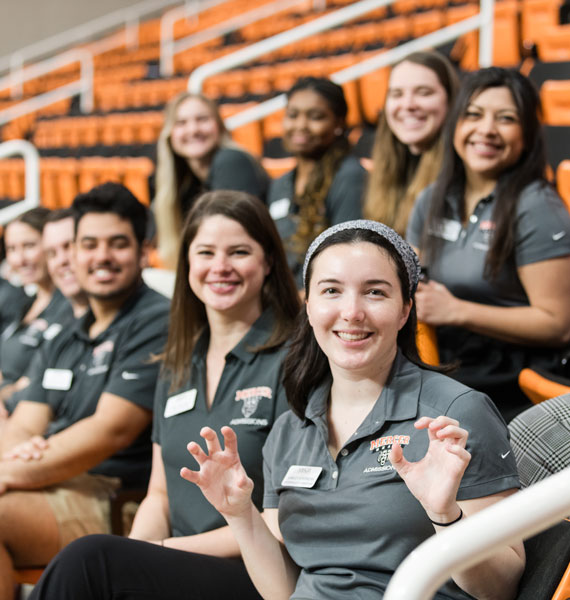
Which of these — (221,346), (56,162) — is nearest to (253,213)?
(221,346)

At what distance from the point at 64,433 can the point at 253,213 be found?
2.42ft

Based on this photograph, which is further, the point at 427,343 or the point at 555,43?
the point at 555,43

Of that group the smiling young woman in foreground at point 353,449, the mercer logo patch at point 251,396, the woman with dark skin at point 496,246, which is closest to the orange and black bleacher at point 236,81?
the woman with dark skin at point 496,246

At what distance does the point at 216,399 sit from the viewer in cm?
186

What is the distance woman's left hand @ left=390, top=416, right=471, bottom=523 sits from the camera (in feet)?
3.65

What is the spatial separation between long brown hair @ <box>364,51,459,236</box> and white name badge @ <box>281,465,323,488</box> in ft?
3.82

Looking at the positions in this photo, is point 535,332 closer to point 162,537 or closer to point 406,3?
point 162,537

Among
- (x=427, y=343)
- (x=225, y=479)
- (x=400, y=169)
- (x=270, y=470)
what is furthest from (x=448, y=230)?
(x=225, y=479)

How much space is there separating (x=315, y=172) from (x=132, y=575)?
1.58m

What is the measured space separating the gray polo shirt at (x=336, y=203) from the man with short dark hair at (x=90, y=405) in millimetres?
519

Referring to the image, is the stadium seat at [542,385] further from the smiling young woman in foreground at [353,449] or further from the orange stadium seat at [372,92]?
the orange stadium seat at [372,92]

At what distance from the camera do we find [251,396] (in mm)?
1818

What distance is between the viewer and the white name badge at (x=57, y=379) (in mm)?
2378

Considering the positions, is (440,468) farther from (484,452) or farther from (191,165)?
(191,165)
